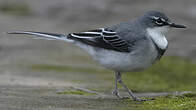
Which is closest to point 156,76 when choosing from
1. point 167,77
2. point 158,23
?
point 167,77

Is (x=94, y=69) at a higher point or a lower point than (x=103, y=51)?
lower

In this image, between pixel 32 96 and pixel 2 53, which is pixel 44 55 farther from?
pixel 32 96

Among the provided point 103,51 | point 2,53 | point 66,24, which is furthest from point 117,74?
point 66,24

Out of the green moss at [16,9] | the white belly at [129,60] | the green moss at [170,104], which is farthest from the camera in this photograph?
the green moss at [16,9]

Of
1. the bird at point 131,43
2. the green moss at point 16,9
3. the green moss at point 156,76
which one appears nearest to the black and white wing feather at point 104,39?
the bird at point 131,43

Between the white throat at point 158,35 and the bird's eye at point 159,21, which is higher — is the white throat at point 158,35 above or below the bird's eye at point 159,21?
below

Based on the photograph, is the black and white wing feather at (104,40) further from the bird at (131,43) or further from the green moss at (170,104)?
the green moss at (170,104)
